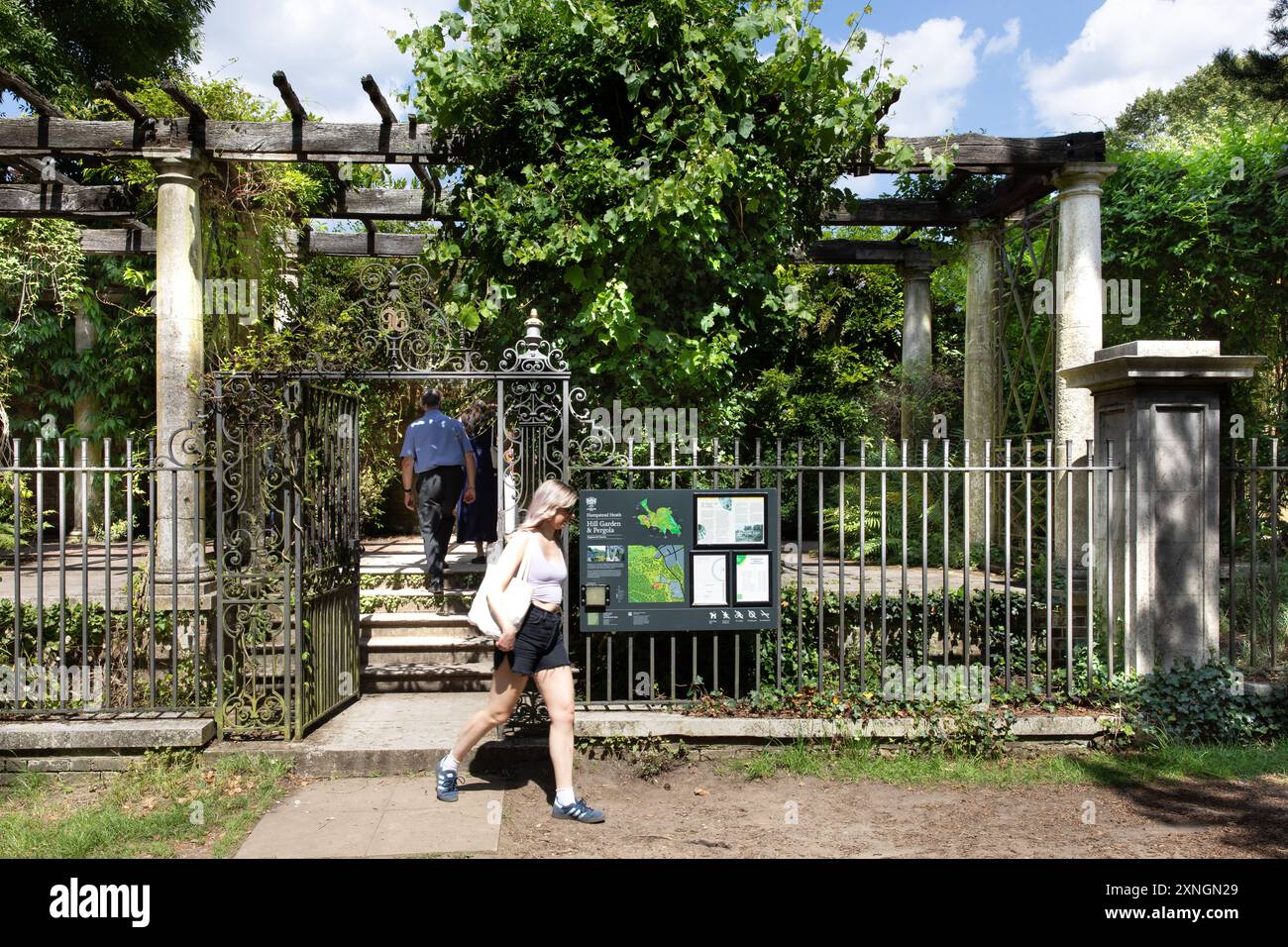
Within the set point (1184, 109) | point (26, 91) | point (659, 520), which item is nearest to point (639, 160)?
point (659, 520)

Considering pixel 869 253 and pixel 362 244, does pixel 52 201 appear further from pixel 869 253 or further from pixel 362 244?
pixel 869 253

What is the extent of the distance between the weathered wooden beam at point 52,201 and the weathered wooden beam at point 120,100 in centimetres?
229

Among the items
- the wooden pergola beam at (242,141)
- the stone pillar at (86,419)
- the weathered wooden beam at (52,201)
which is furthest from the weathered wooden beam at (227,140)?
the stone pillar at (86,419)

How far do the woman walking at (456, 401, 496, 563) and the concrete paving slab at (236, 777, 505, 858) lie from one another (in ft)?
11.7

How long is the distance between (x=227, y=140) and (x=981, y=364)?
330 inches

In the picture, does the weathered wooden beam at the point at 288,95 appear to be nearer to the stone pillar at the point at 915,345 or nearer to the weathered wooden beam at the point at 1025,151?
the weathered wooden beam at the point at 1025,151

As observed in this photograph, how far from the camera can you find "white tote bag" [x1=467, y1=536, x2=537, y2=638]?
5.10 m

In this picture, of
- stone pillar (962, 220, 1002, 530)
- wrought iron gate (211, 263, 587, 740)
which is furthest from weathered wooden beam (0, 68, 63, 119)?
stone pillar (962, 220, 1002, 530)

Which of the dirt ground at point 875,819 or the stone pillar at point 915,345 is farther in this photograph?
the stone pillar at point 915,345

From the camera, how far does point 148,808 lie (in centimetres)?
525

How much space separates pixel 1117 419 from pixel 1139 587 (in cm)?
120

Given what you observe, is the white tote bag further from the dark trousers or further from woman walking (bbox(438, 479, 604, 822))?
the dark trousers

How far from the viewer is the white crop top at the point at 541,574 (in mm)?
5152

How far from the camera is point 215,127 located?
8227 millimetres
